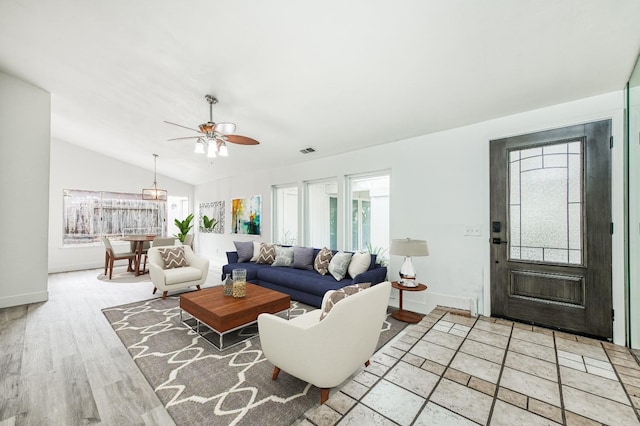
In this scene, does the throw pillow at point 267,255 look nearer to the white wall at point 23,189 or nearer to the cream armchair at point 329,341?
the cream armchair at point 329,341

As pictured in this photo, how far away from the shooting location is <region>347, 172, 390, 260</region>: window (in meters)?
4.38

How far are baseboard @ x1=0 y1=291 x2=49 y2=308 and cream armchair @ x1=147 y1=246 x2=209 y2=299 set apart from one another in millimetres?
1556

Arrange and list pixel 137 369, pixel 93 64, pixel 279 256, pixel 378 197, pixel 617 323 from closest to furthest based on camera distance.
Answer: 1. pixel 137 369
2. pixel 617 323
3. pixel 93 64
4. pixel 378 197
5. pixel 279 256

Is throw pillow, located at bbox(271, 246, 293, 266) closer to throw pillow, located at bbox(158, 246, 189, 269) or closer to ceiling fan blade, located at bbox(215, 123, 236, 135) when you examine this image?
throw pillow, located at bbox(158, 246, 189, 269)

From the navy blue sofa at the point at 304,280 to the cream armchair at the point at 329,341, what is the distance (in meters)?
1.45

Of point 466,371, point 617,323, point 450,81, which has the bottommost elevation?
point 466,371

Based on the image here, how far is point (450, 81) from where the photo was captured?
8.39 feet

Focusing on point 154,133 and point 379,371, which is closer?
point 379,371

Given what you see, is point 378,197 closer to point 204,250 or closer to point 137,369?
point 137,369

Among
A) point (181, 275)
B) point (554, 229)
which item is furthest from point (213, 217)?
point (554, 229)

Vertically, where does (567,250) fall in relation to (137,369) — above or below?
above

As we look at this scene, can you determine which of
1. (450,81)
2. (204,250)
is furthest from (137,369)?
(204,250)

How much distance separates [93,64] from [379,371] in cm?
469

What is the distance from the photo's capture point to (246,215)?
22.3 feet
